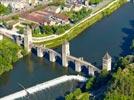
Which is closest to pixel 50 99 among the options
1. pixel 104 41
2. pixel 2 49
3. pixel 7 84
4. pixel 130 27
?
pixel 7 84

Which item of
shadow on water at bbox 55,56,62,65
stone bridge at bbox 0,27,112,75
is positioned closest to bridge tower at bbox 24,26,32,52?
stone bridge at bbox 0,27,112,75

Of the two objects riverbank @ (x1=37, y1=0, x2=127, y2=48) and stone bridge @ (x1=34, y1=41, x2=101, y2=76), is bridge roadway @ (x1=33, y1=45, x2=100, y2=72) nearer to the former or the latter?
stone bridge @ (x1=34, y1=41, x2=101, y2=76)

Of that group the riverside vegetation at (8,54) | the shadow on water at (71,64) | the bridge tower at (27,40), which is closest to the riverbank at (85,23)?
the bridge tower at (27,40)

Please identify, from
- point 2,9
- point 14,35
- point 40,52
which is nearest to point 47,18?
point 2,9

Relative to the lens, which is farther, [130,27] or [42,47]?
[130,27]

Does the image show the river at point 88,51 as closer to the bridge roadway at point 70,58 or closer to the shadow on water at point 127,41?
Result: the shadow on water at point 127,41

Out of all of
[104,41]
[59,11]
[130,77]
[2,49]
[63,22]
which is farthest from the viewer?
[59,11]

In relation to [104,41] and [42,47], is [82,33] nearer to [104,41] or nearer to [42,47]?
[104,41]
